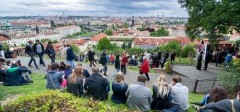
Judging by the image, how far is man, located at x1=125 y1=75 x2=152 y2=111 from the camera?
923 cm

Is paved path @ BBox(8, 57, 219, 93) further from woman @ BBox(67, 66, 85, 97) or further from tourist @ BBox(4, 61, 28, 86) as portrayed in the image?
woman @ BBox(67, 66, 85, 97)

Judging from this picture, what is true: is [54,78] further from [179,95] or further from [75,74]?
[179,95]

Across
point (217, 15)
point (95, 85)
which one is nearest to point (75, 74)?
point (95, 85)

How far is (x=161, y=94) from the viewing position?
30.2ft

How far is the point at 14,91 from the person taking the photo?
1135 cm

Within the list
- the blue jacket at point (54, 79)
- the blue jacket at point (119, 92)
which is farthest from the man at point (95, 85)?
the blue jacket at point (54, 79)

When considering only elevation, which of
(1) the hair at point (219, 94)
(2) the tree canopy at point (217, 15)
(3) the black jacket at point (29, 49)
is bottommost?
(3) the black jacket at point (29, 49)

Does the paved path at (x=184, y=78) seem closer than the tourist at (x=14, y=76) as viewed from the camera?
No

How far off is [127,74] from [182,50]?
16221 millimetres

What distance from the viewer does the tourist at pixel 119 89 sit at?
977 cm

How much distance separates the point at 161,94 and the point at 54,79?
3.68 meters

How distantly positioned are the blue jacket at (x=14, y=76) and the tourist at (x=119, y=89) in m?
4.32

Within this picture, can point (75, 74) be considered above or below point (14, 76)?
above

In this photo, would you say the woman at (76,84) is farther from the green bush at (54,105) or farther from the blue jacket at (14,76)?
the blue jacket at (14,76)
